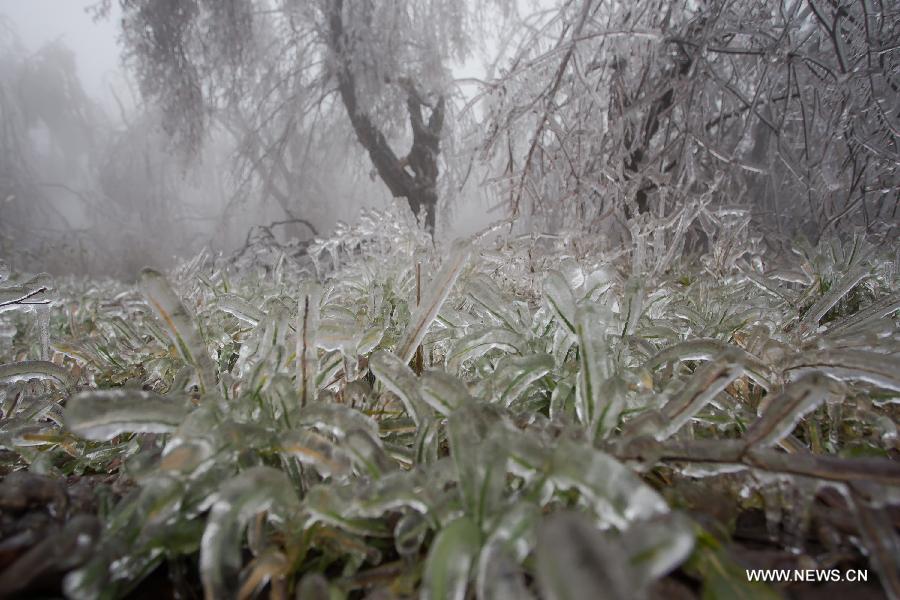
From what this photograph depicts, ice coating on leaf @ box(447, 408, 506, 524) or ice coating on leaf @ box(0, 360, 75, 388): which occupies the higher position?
ice coating on leaf @ box(447, 408, 506, 524)

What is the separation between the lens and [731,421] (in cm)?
63

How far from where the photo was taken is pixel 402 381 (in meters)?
0.58

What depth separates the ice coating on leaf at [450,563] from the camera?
1.08 feet

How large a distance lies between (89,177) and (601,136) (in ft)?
55.2

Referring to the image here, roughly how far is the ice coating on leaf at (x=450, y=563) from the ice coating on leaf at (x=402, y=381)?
21cm

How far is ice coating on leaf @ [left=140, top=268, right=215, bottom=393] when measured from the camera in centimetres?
54

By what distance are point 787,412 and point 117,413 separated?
63 centimetres

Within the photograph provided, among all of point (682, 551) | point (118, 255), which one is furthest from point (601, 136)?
point (118, 255)

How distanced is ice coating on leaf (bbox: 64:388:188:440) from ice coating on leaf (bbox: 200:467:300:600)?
125 millimetres

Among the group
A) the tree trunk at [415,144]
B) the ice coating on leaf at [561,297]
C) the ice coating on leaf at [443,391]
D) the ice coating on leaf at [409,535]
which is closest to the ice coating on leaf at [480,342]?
the ice coating on leaf at [561,297]

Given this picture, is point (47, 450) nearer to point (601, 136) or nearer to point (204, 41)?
point (601, 136)

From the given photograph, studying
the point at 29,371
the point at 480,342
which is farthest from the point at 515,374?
the point at 29,371

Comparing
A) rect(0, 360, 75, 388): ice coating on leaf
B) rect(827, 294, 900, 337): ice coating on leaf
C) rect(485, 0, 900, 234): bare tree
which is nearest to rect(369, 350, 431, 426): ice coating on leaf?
rect(0, 360, 75, 388): ice coating on leaf

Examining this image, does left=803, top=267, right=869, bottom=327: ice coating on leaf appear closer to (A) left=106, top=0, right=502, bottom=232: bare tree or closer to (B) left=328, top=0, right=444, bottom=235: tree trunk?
(A) left=106, top=0, right=502, bottom=232: bare tree
